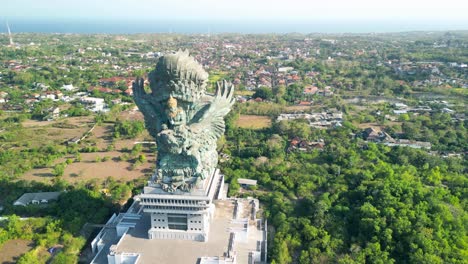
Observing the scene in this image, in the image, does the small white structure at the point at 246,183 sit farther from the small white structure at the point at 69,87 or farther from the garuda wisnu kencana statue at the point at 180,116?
the small white structure at the point at 69,87

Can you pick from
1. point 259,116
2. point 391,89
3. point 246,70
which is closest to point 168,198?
point 259,116

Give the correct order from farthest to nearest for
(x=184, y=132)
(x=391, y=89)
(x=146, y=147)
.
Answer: (x=391, y=89), (x=146, y=147), (x=184, y=132)

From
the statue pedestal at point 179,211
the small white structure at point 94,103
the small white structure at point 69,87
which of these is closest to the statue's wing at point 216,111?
the statue pedestal at point 179,211

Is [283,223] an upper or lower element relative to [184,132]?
lower

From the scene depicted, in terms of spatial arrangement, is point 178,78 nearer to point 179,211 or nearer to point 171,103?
point 171,103

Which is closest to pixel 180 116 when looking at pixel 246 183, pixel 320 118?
pixel 246 183

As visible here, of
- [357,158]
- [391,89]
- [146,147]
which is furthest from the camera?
[391,89]

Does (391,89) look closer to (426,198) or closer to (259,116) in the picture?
(259,116)
